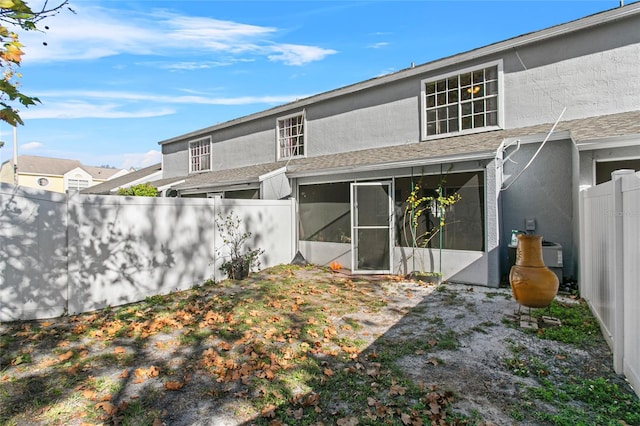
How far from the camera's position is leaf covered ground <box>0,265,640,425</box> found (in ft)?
9.79

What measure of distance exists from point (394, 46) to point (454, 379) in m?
11.2

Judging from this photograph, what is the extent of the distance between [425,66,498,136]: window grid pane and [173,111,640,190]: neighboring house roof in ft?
1.51

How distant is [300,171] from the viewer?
1074 cm

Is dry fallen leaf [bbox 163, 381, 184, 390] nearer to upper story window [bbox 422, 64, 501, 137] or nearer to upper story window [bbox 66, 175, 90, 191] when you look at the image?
upper story window [bbox 422, 64, 501, 137]

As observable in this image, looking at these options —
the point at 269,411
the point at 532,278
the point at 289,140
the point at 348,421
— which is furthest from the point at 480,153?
the point at 289,140

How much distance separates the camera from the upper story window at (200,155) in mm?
17875

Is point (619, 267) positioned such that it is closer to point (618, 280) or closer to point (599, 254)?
point (618, 280)

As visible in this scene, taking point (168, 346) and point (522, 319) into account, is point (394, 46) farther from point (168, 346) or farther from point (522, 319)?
point (168, 346)

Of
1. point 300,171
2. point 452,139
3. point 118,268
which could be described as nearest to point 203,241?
point 118,268

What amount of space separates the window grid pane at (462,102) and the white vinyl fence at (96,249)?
6776 millimetres

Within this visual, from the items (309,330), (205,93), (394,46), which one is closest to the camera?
(309,330)

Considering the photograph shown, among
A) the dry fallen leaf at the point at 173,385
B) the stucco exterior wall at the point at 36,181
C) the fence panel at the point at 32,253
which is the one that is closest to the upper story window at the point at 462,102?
the dry fallen leaf at the point at 173,385

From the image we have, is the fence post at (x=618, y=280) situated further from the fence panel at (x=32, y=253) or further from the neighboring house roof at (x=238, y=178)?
the neighboring house roof at (x=238, y=178)

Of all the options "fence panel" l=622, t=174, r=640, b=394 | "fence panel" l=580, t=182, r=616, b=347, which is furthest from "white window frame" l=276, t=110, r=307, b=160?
"fence panel" l=622, t=174, r=640, b=394
